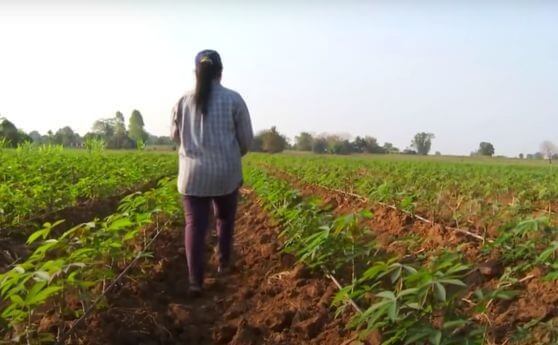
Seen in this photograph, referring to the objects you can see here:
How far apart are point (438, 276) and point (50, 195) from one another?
23.3 feet

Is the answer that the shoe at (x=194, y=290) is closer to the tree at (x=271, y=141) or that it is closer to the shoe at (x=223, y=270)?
the shoe at (x=223, y=270)

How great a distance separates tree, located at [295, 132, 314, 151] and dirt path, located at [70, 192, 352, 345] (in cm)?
7618

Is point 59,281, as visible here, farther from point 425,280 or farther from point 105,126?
point 105,126

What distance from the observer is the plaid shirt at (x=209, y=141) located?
14.6ft

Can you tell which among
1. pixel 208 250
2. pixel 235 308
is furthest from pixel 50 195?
pixel 235 308

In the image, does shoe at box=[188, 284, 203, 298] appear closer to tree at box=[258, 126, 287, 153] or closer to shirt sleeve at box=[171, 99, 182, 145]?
shirt sleeve at box=[171, 99, 182, 145]

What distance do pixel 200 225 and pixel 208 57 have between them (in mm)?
1295

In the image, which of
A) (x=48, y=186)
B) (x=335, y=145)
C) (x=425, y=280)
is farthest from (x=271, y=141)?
(x=425, y=280)

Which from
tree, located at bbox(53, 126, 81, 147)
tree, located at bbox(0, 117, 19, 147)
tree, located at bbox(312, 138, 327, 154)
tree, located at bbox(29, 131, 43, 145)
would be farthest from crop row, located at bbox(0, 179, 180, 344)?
tree, located at bbox(312, 138, 327, 154)

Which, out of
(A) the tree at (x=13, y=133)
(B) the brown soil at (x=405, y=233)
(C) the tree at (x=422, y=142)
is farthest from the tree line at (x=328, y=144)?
(B) the brown soil at (x=405, y=233)

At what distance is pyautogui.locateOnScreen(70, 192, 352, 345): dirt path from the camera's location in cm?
321

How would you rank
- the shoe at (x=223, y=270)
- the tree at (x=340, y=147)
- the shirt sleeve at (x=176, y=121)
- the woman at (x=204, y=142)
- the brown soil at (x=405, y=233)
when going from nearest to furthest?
the woman at (x=204, y=142), the shirt sleeve at (x=176, y=121), the brown soil at (x=405, y=233), the shoe at (x=223, y=270), the tree at (x=340, y=147)

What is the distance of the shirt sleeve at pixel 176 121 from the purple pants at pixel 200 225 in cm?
50

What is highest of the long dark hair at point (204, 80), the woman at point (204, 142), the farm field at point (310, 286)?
the long dark hair at point (204, 80)
